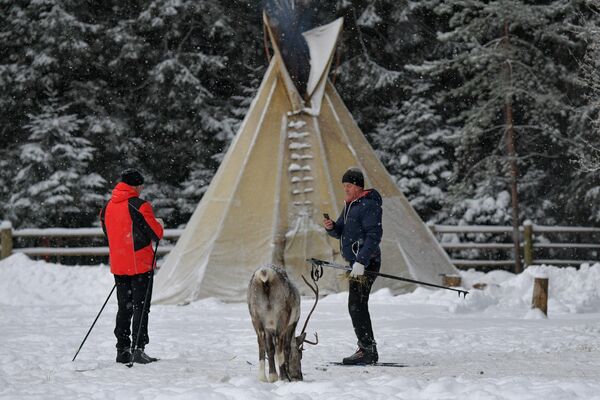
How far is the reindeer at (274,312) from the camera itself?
4.89m

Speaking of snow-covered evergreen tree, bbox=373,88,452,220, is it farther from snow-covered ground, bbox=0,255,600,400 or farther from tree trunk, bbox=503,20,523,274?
snow-covered ground, bbox=0,255,600,400

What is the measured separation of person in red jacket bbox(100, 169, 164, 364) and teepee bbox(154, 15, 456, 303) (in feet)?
15.0

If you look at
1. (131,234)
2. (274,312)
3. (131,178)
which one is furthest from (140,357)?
(274,312)

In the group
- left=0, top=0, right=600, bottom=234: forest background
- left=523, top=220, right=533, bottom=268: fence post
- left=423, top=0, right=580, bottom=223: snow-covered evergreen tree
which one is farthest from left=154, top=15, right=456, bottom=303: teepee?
left=0, top=0, right=600, bottom=234: forest background

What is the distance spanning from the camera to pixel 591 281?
11781 millimetres

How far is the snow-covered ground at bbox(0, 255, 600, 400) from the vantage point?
15.2 ft

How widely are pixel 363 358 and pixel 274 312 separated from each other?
1487 mm

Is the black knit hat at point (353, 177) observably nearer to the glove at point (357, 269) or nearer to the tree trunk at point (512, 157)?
the glove at point (357, 269)

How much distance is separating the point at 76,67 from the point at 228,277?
11.3 m

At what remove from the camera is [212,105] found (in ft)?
71.2

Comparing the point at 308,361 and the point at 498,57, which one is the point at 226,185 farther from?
the point at 498,57

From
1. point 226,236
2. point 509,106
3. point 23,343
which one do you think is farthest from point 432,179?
point 23,343

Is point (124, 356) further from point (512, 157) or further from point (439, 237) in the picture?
point (439, 237)

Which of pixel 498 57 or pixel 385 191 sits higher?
pixel 498 57
